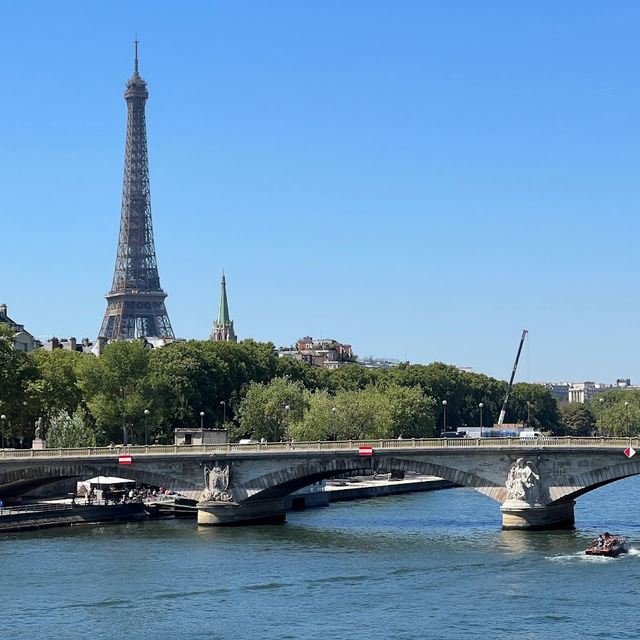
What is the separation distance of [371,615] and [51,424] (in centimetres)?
5751

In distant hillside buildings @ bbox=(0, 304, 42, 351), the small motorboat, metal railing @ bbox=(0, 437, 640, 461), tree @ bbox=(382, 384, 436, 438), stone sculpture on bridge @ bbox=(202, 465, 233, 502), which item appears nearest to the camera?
the small motorboat

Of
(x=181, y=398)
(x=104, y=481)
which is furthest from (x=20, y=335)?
(x=104, y=481)

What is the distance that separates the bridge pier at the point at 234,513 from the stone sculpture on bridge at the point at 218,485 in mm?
427

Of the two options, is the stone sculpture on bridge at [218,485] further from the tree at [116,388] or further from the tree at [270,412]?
the tree at [270,412]

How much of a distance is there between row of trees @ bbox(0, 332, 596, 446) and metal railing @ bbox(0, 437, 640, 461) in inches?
622

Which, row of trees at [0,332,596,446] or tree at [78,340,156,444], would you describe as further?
row of trees at [0,332,596,446]

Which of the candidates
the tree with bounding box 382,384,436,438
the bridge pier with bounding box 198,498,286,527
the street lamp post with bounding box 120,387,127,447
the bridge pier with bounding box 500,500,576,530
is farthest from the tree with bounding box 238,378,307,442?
the bridge pier with bounding box 500,500,576,530

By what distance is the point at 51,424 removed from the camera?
110 metres

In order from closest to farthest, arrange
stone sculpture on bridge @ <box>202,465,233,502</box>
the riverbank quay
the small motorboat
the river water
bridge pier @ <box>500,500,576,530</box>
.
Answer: the river water → the small motorboat → bridge pier @ <box>500,500,576,530</box> → the riverbank quay → stone sculpture on bridge @ <box>202,465,233,502</box>

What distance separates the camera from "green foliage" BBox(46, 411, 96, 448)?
10675 cm

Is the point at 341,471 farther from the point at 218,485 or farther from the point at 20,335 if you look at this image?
the point at 20,335

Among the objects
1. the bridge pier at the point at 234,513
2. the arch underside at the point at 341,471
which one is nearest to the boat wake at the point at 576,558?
the arch underside at the point at 341,471

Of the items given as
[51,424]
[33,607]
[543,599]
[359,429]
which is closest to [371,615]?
[543,599]

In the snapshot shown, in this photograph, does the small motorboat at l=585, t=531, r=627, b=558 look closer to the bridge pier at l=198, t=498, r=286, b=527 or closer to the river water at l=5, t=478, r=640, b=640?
the river water at l=5, t=478, r=640, b=640
